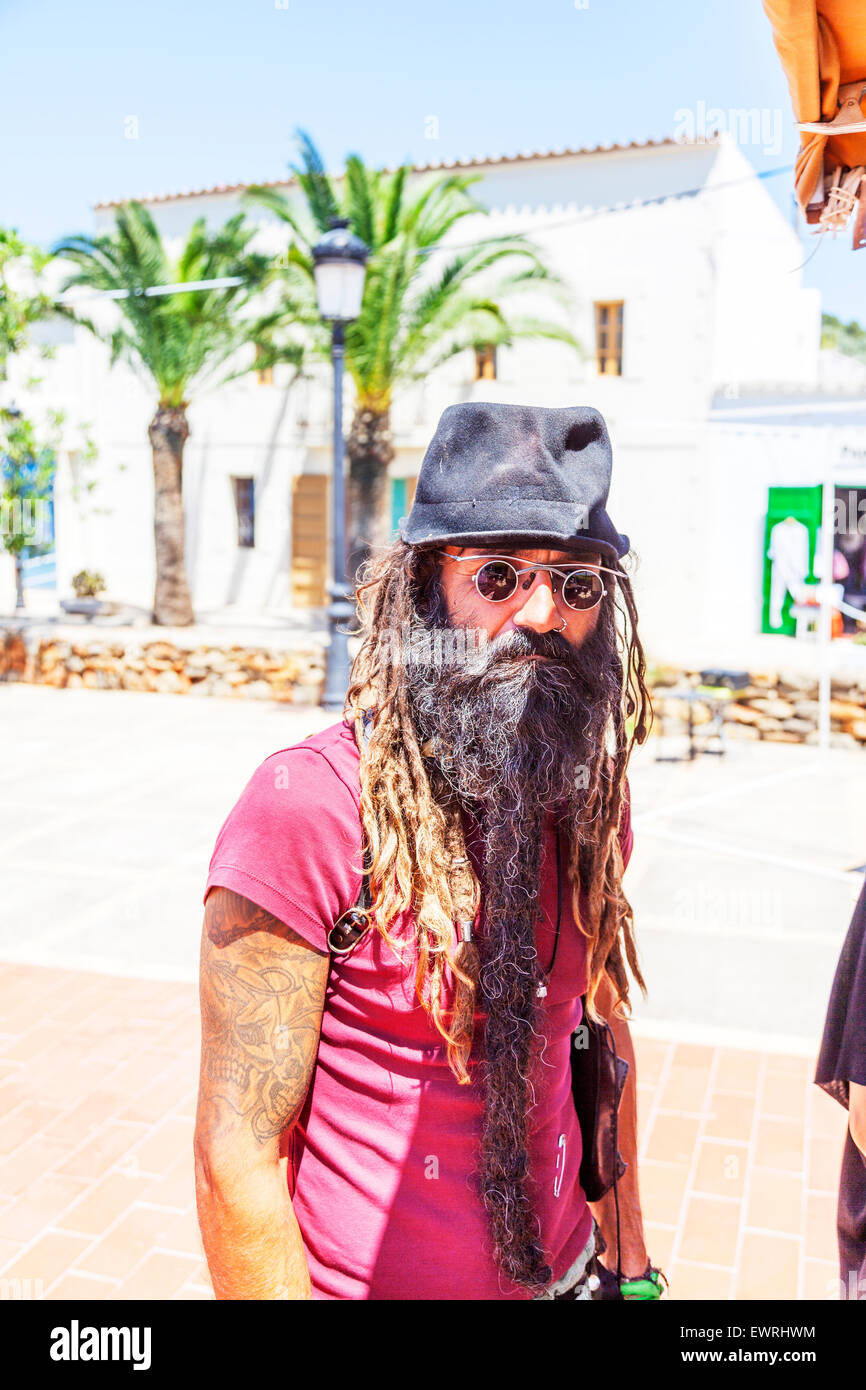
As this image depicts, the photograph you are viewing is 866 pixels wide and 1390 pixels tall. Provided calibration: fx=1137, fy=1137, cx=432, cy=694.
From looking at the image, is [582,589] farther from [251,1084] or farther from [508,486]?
[251,1084]

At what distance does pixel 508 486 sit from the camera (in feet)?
5.07

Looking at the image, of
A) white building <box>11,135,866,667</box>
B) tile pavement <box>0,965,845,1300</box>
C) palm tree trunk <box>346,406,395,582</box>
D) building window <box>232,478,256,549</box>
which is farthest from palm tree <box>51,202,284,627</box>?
tile pavement <box>0,965,845,1300</box>

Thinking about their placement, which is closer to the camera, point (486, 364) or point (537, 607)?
point (537, 607)

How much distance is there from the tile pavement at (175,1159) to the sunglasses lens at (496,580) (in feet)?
7.00

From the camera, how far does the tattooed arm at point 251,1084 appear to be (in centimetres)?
137

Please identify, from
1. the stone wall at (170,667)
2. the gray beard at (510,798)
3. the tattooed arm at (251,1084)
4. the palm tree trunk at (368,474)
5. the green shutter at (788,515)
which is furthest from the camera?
the green shutter at (788,515)

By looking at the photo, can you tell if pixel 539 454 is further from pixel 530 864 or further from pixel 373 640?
pixel 530 864

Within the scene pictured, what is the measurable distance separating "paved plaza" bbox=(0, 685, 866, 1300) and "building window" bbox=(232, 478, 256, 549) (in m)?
12.9

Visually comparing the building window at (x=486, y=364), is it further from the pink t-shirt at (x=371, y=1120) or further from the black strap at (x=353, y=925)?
the black strap at (x=353, y=925)

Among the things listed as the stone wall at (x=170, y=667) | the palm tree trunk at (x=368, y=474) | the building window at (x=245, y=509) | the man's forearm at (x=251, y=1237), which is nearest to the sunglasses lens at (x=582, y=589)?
Result: the man's forearm at (x=251, y=1237)

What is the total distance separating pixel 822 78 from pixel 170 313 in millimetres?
15099

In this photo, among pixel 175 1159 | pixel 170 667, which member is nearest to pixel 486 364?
pixel 170 667

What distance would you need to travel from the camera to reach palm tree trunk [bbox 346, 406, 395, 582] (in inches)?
635

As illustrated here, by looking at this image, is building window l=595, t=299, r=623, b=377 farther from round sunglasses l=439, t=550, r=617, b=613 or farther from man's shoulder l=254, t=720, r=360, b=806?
man's shoulder l=254, t=720, r=360, b=806
